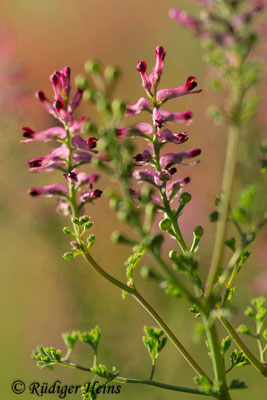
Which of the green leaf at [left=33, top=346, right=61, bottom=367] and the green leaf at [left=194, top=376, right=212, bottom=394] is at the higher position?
the green leaf at [left=33, top=346, right=61, bottom=367]

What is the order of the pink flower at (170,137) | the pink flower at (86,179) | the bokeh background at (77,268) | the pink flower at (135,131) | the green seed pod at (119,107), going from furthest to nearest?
the bokeh background at (77,268)
the pink flower at (86,179)
the pink flower at (170,137)
the pink flower at (135,131)
the green seed pod at (119,107)

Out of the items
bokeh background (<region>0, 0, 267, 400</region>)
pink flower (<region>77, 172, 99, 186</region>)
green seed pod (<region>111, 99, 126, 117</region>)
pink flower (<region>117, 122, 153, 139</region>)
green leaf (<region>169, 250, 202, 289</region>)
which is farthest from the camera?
bokeh background (<region>0, 0, 267, 400</region>)

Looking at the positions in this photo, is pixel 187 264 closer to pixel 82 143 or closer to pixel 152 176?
pixel 152 176

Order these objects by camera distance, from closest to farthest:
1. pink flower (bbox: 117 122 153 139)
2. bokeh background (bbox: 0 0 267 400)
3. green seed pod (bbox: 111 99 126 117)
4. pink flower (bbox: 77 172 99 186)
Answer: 1. green seed pod (bbox: 111 99 126 117)
2. pink flower (bbox: 117 122 153 139)
3. pink flower (bbox: 77 172 99 186)
4. bokeh background (bbox: 0 0 267 400)

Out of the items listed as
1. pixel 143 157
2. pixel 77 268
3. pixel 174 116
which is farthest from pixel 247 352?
pixel 77 268

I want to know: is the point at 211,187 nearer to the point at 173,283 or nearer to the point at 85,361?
the point at 85,361

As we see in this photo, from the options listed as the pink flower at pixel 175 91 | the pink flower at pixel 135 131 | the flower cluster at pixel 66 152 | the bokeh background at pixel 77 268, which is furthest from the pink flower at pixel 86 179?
the bokeh background at pixel 77 268

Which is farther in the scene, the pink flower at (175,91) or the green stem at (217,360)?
the pink flower at (175,91)

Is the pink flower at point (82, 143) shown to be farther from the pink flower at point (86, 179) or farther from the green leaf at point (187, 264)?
the green leaf at point (187, 264)

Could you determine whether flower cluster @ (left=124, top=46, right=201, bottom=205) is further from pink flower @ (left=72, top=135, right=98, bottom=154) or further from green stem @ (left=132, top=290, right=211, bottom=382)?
green stem @ (left=132, top=290, right=211, bottom=382)

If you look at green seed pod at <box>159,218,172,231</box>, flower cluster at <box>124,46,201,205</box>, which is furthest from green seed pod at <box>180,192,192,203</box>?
green seed pod at <box>159,218,172,231</box>
